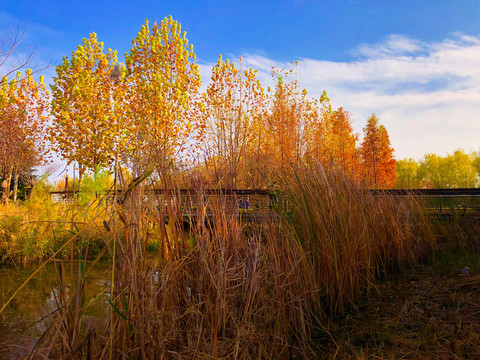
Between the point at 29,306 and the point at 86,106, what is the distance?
13.4m

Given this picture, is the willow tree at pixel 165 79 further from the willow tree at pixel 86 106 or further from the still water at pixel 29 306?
the still water at pixel 29 306

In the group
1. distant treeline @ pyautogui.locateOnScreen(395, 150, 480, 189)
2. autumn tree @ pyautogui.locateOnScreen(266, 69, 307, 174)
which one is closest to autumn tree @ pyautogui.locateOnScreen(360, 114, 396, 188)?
distant treeline @ pyautogui.locateOnScreen(395, 150, 480, 189)

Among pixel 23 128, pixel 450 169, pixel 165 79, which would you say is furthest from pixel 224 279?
pixel 450 169

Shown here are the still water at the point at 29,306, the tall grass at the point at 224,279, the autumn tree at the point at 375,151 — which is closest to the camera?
the tall grass at the point at 224,279

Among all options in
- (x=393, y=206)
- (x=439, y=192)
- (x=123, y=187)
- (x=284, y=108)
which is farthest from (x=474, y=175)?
(x=123, y=187)

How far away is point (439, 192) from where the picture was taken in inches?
261

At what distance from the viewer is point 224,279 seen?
1.89 meters

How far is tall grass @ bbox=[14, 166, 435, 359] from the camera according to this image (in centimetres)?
161

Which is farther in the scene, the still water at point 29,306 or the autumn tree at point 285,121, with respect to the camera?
the autumn tree at point 285,121

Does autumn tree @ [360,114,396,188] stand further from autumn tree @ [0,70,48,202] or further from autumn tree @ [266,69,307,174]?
autumn tree @ [0,70,48,202]

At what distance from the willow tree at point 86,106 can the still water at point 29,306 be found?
10.7 m

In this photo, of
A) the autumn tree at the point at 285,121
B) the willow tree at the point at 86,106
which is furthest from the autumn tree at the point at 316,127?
the willow tree at the point at 86,106

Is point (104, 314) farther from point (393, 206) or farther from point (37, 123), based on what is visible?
point (37, 123)

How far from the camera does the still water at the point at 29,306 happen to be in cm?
255
